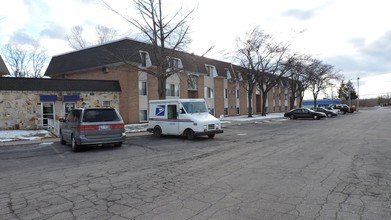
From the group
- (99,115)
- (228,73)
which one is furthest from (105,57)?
(228,73)

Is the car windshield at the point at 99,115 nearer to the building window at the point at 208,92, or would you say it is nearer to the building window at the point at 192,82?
the building window at the point at 192,82

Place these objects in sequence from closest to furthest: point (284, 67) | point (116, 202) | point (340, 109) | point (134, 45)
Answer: point (116, 202)
point (134, 45)
point (284, 67)
point (340, 109)

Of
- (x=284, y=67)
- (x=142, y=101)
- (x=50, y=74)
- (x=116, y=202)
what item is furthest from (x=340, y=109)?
(x=116, y=202)

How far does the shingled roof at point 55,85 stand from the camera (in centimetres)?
2320

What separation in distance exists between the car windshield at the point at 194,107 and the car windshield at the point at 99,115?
4474 mm

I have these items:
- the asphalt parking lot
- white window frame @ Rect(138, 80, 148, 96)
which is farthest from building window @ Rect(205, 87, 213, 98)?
the asphalt parking lot

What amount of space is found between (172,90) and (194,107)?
61.6ft

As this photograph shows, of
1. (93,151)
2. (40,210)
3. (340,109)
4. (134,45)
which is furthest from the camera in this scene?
(340,109)

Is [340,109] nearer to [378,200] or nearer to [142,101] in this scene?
[142,101]

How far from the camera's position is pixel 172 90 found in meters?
35.3

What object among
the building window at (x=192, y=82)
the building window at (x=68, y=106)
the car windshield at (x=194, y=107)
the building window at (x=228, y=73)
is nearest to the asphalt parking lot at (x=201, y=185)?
the car windshield at (x=194, y=107)

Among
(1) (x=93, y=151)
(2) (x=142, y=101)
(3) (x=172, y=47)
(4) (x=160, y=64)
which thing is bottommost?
(1) (x=93, y=151)

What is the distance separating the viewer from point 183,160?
9.84m

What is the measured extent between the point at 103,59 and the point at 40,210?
27.1m
